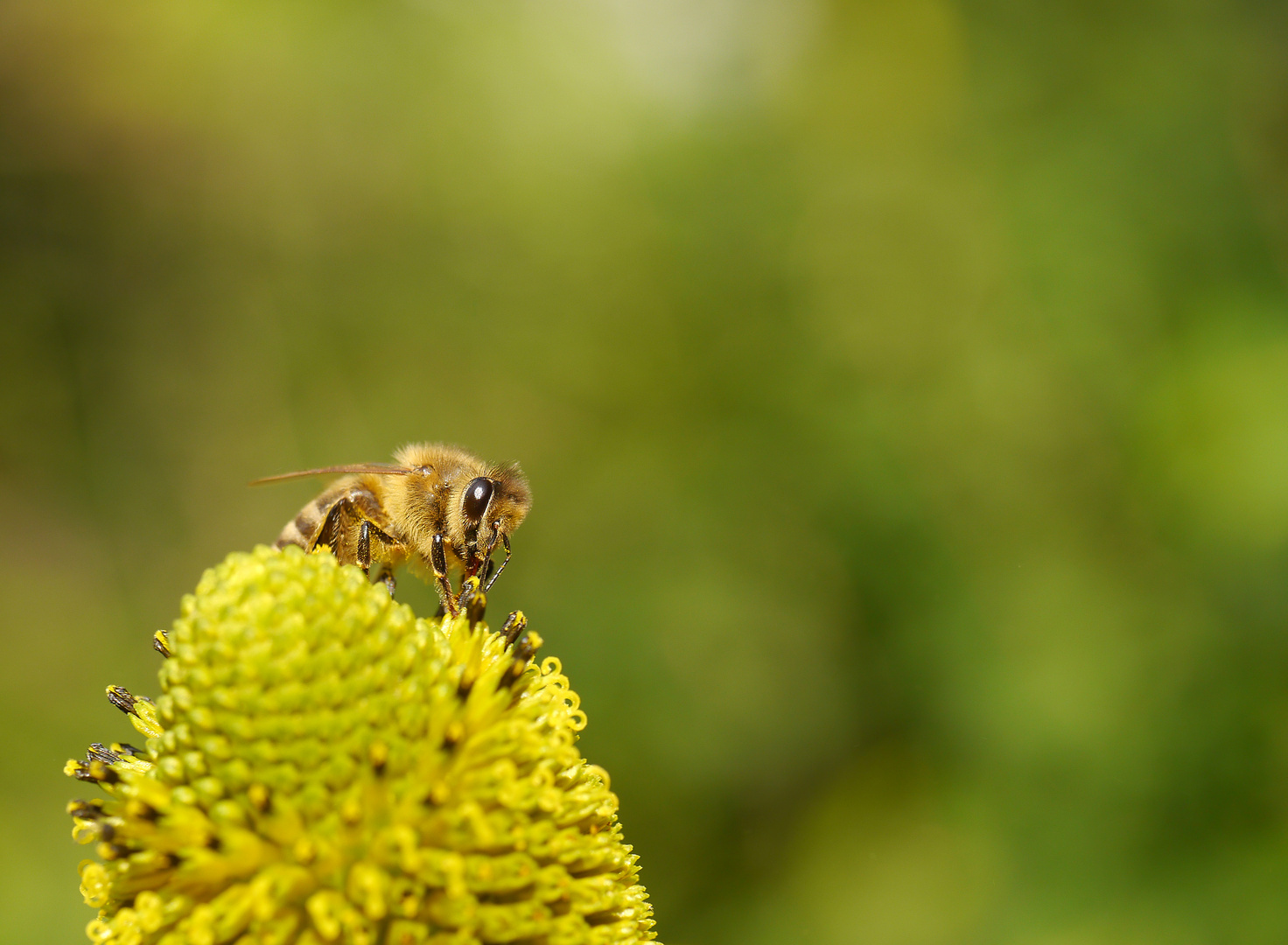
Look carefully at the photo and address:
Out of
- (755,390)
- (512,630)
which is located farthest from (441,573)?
(755,390)

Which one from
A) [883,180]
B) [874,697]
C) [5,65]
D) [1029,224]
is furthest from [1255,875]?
[5,65]

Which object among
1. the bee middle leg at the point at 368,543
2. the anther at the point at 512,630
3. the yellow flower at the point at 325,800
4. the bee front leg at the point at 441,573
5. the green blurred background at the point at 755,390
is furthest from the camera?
the green blurred background at the point at 755,390

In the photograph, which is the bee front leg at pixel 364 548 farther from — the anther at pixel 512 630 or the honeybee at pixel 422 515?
the anther at pixel 512 630

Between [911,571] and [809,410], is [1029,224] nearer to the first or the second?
[809,410]

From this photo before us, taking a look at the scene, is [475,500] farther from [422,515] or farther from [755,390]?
[755,390]

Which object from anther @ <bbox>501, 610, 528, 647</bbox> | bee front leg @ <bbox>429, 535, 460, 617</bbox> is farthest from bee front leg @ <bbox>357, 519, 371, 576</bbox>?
anther @ <bbox>501, 610, 528, 647</bbox>

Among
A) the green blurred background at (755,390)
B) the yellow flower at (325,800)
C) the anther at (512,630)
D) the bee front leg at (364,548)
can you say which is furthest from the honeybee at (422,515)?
the green blurred background at (755,390)
